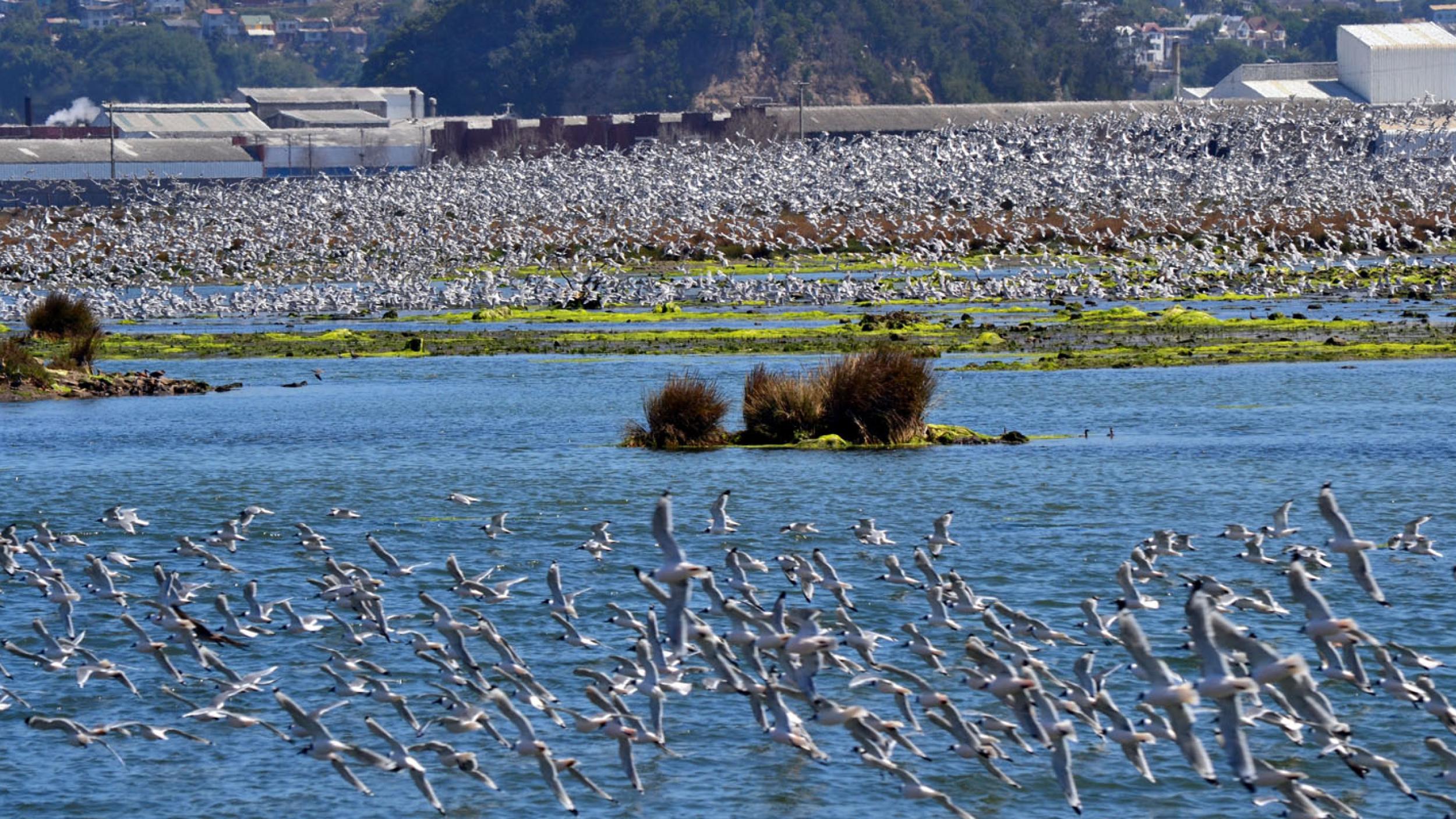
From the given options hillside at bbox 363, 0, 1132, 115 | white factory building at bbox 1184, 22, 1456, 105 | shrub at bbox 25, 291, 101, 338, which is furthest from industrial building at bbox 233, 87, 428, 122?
shrub at bbox 25, 291, 101, 338

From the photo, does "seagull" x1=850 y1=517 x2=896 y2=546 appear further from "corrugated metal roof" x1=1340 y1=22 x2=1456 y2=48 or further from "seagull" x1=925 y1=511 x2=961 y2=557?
"corrugated metal roof" x1=1340 y1=22 x2=1456 y2=48

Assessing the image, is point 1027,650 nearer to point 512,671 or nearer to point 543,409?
point 512,671

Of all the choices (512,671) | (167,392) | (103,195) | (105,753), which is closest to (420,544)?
(105,753)

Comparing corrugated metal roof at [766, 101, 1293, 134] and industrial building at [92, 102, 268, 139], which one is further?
industrial building at [92, 102, 268, 139]

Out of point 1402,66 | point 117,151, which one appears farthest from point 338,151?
point 1402,66

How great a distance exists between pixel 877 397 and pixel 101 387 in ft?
62.1

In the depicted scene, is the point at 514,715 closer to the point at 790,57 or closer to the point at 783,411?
the point at 783,411

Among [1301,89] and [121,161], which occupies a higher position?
[1301,89]

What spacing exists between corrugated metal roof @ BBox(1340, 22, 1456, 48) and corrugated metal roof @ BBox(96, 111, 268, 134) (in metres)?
75.6

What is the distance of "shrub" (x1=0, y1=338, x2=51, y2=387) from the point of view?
44.9 m

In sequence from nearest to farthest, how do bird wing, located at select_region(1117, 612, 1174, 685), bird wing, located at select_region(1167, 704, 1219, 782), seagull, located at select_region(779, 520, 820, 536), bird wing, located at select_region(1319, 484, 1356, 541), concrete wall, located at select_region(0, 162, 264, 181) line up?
bird wing, located at select_region(1117, 612, 1174, 685) < bird wing, located at select_region(1167, 704, 1219, 782) < bird wing, located at select_region(1319, 484, 1356, 541) < seagull, located at select_region(779, 520, 820, 536) < concrete wall, located at select_region(0, 162, 264, 181)

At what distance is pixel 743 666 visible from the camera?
62.7 feet

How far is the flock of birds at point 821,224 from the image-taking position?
65.2 metres

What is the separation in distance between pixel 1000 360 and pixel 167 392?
56.5ft
